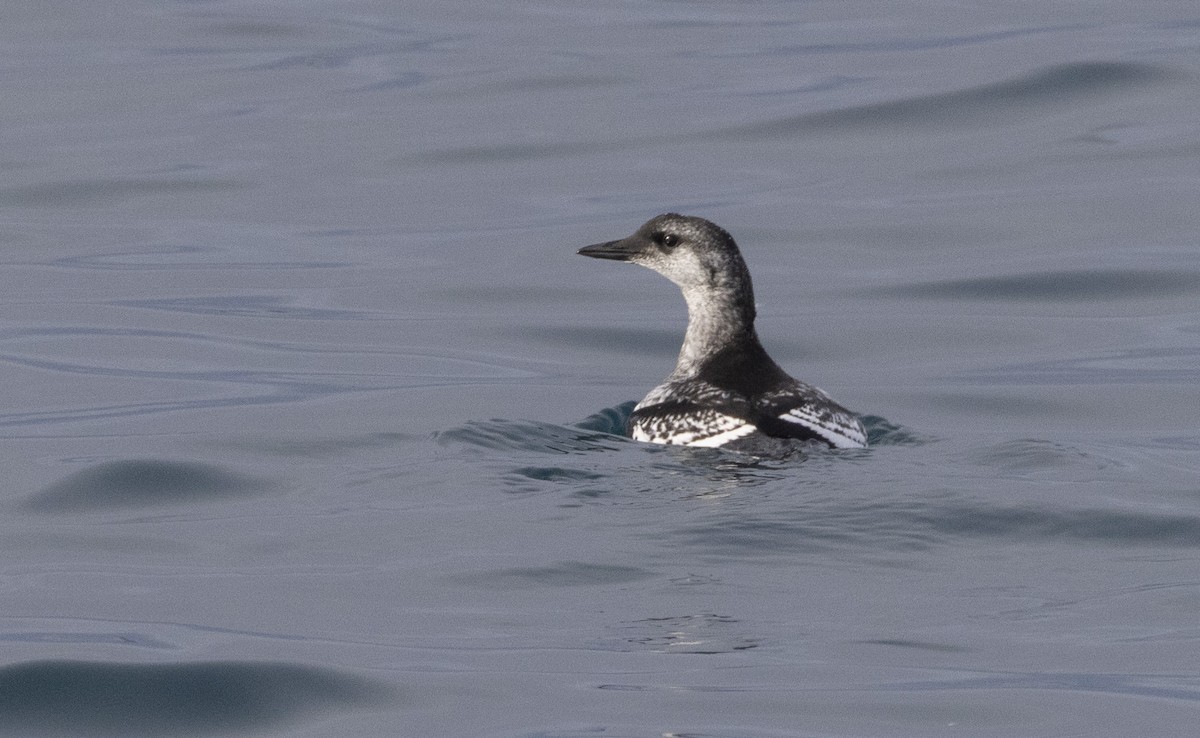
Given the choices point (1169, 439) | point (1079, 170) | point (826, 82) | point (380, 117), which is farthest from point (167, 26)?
point (1169, 439)

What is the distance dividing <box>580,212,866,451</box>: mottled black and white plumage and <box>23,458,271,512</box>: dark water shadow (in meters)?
2.14

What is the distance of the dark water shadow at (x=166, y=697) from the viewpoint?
6934mm

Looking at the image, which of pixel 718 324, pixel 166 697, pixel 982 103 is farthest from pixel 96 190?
pixel 166 697

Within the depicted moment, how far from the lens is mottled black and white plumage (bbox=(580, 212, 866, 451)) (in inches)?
382

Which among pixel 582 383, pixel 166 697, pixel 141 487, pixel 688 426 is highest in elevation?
pixel 688 426

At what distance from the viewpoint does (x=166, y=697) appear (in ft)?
23.2

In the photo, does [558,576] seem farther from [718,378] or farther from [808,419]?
[718,378]

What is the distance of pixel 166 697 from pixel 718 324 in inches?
190

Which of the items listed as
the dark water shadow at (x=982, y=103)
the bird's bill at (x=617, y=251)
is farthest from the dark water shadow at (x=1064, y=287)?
the dark water shadow at (x=982, y=103)

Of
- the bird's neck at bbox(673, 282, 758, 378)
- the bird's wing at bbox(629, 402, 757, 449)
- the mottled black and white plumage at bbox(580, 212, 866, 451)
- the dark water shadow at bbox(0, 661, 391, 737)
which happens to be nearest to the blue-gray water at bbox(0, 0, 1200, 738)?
the dark water shadow at bbox(0, 661, 391, 737)

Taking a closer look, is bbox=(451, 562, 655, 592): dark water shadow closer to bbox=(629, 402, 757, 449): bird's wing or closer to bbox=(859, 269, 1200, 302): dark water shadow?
bbox=(629, 402, 757, 449): bird's wing

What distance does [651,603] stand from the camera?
25.6ft

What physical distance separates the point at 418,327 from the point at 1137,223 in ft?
23.2

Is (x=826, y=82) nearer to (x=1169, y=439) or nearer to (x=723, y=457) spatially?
(x=1169, y=439)
